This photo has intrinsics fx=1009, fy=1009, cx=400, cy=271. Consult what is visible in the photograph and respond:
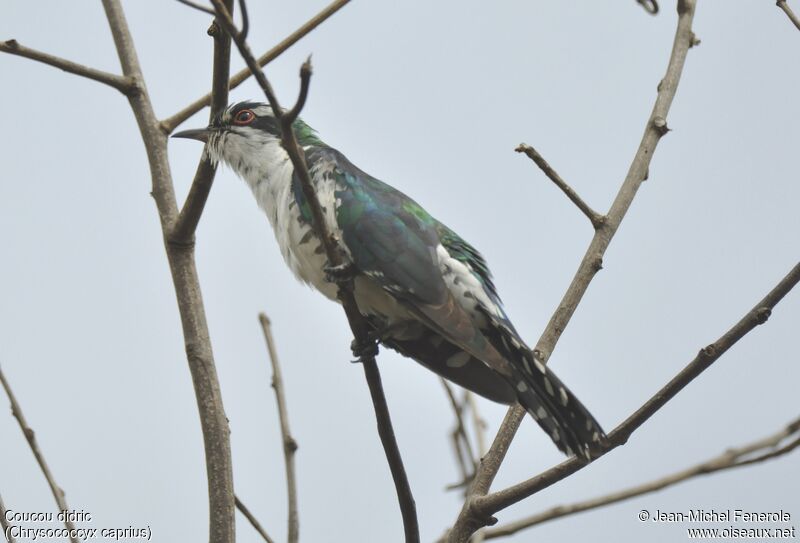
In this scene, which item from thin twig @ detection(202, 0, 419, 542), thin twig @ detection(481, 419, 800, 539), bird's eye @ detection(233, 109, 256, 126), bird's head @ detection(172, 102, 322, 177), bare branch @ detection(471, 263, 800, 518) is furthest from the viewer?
bird's eye @ detection(233, 109, 256, 126)

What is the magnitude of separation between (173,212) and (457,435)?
1.49m

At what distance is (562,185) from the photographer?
443 centimetres

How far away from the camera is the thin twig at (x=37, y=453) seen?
11.6 ft

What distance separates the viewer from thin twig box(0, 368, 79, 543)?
3526mm

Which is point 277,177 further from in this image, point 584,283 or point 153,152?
point 584,283

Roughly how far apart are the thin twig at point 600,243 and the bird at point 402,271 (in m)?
0.12

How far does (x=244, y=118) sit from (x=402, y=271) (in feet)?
5.27

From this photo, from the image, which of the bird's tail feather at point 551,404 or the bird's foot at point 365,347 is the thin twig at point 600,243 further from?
→ the bird's foot at point 365,347

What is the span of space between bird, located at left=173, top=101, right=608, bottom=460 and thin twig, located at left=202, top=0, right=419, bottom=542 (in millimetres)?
333

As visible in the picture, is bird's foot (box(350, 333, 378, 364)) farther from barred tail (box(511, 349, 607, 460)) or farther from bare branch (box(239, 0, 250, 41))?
bare branch (box(239, 0, 250, 41))

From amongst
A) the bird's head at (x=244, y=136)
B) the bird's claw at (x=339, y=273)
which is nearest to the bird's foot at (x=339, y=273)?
the bird's claw at (x=339, y=273)

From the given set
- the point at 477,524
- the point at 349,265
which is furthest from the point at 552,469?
the point at 349,265

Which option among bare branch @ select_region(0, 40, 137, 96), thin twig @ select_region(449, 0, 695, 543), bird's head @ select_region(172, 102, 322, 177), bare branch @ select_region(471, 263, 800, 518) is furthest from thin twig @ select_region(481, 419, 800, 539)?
bird's head @ select_region(172, 102, 322, 177)

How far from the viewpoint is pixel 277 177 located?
544cm
